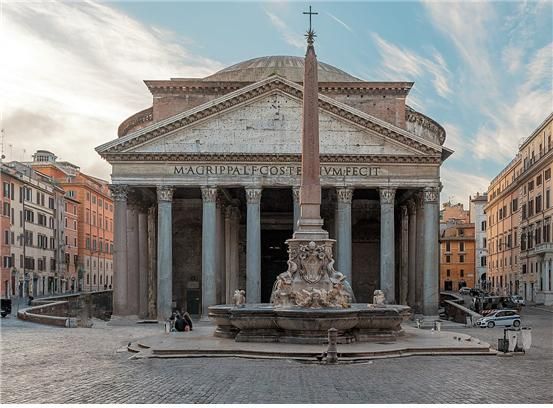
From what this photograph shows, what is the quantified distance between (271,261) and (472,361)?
38990 mm

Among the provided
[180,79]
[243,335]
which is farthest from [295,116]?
[243,335]

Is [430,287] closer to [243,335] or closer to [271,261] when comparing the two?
[271,261]

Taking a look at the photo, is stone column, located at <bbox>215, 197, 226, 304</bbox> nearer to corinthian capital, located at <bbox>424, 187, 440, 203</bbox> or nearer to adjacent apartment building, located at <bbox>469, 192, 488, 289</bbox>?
corinthian capital, located at <bbox>424, 187, 440, 203</bbox>

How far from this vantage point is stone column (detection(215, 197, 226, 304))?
149 ft

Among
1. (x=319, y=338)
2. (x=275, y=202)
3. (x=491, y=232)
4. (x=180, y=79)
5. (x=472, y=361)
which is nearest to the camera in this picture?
(x=472, y=361)

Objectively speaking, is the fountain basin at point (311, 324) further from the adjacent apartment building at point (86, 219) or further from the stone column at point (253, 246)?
the adjacent apartment building at point (86, 219)

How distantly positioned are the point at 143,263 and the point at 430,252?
1657 centimetres

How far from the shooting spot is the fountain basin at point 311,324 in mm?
20641

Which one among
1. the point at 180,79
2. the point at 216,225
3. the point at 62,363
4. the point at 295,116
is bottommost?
the point at 62,363

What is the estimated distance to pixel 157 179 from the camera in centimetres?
4362

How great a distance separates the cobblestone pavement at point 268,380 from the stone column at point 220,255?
2312 cm

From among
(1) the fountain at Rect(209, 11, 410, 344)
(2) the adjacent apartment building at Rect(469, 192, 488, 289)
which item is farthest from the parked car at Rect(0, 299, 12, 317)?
(2) the adjacent apartment building at Rect(469, 192, 488, 289)

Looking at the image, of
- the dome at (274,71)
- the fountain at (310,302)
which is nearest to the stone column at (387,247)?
the dome at (274,71)

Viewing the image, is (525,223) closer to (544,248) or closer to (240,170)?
(544,248)
